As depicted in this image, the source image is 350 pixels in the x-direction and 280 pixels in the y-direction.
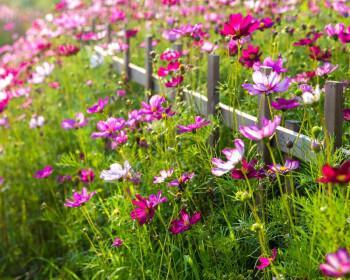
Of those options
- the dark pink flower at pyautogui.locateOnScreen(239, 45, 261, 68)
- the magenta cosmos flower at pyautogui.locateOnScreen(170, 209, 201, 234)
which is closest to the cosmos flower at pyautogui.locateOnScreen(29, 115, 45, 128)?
the dark pink flower at pyautogui.locateOnScreen(239, 45, 261, 68)

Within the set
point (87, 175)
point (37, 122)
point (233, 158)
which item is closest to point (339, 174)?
point (233, 158)

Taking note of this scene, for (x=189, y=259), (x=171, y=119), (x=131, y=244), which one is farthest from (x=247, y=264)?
(x=171, y=119)

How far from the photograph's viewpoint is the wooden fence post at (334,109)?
1.83m

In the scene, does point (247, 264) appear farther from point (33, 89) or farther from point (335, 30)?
point (33, 89)

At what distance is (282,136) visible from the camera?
2178 mm

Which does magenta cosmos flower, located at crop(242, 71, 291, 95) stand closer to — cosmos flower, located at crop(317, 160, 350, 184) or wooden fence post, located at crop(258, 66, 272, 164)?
wooden fence post, located at crop(258, 66, 272, 164)

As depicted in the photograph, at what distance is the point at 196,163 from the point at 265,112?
37 cm

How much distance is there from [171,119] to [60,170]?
1219 mm

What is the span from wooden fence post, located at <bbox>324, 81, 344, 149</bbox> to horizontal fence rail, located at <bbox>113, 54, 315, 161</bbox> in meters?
0.09

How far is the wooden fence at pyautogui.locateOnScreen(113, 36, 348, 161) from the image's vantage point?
73.2 inches

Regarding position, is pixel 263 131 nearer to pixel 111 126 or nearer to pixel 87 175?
pixel 111 126

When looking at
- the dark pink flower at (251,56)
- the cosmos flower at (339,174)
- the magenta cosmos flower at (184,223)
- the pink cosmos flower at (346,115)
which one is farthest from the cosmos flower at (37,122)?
the cosmos flower at (339,174)

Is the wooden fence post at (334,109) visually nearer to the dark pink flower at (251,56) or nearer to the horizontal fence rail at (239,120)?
the horizontal fence rail at (239,120)

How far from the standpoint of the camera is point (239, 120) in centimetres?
245
